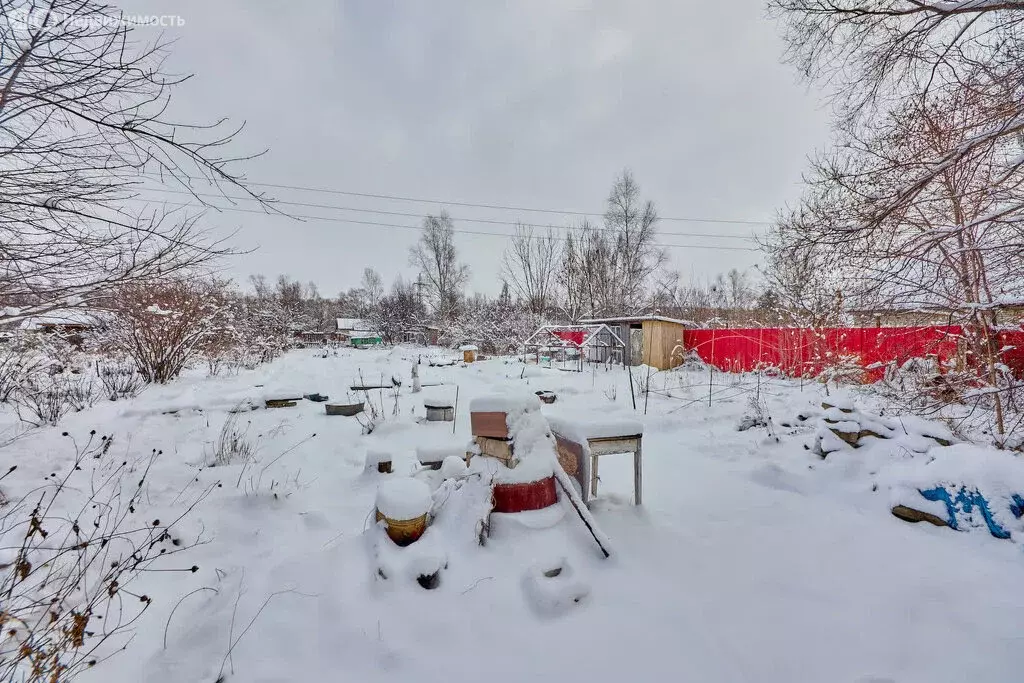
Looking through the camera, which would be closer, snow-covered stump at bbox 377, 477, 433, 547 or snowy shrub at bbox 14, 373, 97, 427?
snow-covered stump at bbox 377, 477, 433, 547

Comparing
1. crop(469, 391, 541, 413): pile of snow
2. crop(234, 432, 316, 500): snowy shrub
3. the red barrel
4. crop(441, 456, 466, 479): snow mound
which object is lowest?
crop(234, 432, 316, 500): snowy shrub

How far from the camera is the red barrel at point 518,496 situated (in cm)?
240

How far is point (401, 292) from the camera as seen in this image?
40.2m

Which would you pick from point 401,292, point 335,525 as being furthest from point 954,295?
point 401,292

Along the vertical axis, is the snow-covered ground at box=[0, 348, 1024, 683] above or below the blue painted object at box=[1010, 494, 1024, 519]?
below

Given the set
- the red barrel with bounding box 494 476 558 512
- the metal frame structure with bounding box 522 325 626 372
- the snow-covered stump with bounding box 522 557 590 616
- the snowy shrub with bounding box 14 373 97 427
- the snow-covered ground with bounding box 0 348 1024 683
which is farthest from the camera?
the metal frame structure with bounding box 522 325 626 372

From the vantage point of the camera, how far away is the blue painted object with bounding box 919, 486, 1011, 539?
8.37ft

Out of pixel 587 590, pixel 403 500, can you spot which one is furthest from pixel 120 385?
pixel 587 590

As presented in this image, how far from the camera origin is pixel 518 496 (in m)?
2.40

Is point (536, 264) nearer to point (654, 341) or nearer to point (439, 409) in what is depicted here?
point (654, 341)

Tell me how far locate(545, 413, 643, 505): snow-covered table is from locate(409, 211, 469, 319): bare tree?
30.1 m

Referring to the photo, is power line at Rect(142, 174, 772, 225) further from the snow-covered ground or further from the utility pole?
the utility pole

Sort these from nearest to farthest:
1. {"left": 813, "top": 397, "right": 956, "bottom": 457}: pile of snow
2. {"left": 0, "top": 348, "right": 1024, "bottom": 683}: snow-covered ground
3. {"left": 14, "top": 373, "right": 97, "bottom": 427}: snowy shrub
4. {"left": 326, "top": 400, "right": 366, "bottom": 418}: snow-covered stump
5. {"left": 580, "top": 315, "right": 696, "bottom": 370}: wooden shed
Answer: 1. {"left": 0, "top": 348, "right": 1024, "bottom": 683}: snow-covered ground
2. {"left": 813, "top": 397, "right": 956, "bottom": 457}: pile of snow
3. {"left": 14, "top": 373, "right": 97, "bottom": 427}: snowy shrub
4. {"left": 326, "top": 400, "right": 366, "bottom": 418}: snow-covered stump
5. {"left": 580, "top": 315, "right": 696, "bottom": 370}: wooden shed

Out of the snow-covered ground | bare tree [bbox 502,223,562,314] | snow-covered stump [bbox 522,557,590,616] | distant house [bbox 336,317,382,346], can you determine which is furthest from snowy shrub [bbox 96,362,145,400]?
distant house [bbox 336,317,382,346]
